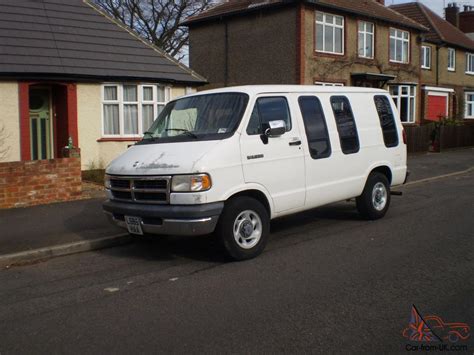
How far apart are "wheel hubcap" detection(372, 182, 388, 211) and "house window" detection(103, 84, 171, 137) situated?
9.51m

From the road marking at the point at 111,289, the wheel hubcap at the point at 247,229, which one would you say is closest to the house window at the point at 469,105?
the wheel hubcap at the point at 247,229

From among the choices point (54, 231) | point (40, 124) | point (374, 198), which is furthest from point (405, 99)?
Answer: point (54, 231)

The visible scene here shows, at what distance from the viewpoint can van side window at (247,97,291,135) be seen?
6656mm

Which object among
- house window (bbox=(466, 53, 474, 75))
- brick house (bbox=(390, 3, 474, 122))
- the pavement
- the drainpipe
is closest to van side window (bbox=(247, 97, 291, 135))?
the pavement

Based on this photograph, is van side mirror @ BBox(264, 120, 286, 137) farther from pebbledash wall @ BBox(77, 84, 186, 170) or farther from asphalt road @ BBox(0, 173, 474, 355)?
pebbledash wall @ BBox(77, 84, 186, 170)

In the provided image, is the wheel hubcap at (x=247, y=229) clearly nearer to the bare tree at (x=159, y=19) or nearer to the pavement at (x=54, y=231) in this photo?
the pavement at (x=54, y=231)

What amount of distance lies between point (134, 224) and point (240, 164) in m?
1.46

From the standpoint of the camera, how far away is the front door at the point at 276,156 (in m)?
6.48

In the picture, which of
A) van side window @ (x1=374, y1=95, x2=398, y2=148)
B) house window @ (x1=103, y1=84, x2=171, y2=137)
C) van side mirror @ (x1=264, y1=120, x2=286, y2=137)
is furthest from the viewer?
house window @ (x1=103, y1=84, x2=171, y2=137)

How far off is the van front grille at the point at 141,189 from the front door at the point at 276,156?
98cm

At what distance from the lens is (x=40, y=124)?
1523cm

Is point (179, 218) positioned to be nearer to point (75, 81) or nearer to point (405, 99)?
point (75, 81)

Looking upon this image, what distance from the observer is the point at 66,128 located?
15039 millimetres

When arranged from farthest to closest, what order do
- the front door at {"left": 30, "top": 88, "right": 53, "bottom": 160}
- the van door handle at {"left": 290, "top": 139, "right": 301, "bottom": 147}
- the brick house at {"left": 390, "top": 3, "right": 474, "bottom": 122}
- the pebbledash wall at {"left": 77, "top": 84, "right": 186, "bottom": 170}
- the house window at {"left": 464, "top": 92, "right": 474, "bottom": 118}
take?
the house window at {"left": 464, "top": 92, "right": 474, "bottom": 118}, the brick house at {"left": 390, "top": 3, "right": 474, "bottom": 122}, the pebbledash wall at {"left": 77, "top": 84, "right": 186, "bottom": 170}, the front door at {"left": 30, "top": 88, "right": 53, "bottom": 160}, the van door handle at {"left": 290, "top": 139, "right": 301, "bottom": 147}
